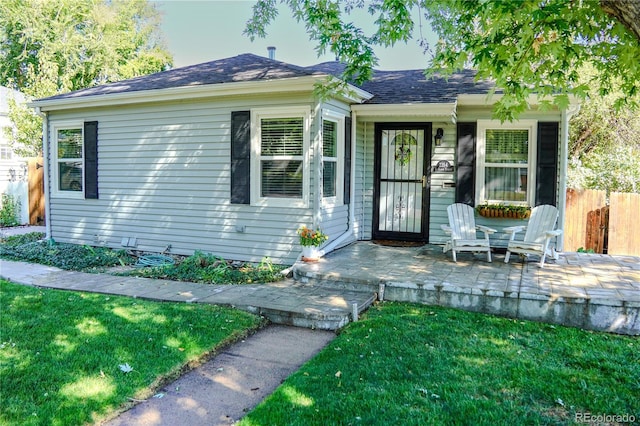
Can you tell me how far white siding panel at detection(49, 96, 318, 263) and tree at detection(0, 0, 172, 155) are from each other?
41.2 feet

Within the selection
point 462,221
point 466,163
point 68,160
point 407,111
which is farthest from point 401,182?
point 68,160

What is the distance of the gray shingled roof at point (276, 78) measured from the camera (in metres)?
7.07

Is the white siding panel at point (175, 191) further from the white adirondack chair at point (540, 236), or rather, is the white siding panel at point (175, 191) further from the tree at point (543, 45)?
the tree at point (543, 45)

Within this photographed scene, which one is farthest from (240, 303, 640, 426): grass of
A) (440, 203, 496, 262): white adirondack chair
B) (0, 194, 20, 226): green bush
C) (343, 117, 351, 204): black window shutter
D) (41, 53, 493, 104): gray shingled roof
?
(0, 194, 20, 226): green bush

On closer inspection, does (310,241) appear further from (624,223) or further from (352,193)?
(624,223)

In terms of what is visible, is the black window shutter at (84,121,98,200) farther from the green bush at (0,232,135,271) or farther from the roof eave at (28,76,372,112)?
the green bush at (0,232,135,271)

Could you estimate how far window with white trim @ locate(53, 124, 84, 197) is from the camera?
8.69 m

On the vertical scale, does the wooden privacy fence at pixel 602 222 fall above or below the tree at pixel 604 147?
below

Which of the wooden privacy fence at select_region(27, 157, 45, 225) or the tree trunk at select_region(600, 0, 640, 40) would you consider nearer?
the tree trunk at select_region(600, 0, 640, 40)

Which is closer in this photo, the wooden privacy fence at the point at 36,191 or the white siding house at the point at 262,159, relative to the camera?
the white siding house at the point at 262,159

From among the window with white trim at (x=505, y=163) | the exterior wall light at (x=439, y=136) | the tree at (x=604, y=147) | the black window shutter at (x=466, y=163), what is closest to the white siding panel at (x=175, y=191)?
the exterior wall light at (x=439, y=136)

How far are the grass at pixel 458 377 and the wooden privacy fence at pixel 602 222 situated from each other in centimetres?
475

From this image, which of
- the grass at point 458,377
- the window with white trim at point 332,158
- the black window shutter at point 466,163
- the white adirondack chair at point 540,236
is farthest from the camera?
the black window shutter at point 466,163

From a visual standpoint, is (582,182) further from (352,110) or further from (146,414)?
→ (146,414)
